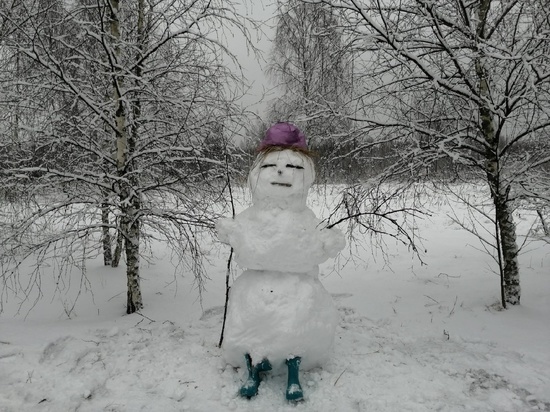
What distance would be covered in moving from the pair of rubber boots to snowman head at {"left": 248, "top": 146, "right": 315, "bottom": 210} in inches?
47.7

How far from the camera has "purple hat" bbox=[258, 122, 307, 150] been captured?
308 centimetres

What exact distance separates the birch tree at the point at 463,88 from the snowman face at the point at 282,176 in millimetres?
1343

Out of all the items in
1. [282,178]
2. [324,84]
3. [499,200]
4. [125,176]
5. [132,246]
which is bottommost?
[132,246]

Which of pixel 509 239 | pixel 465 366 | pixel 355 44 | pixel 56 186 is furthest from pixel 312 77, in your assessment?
pixel 465 366

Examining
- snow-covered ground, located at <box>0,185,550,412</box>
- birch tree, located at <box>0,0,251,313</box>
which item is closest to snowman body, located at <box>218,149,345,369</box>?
snow-covered ground, located at <box>0,185,550,412</box>

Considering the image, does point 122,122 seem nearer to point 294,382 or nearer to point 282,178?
point 282,178

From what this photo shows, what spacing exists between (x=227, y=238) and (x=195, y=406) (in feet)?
4.18

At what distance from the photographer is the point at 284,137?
3.08 metres

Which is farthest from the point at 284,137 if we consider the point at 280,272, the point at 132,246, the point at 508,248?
the point at 508,248

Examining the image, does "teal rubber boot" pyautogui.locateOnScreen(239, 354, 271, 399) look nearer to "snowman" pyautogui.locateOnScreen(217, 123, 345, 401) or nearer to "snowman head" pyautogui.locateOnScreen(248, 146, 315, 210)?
"snowman" pyautogui.locateOnScreen(217, 123, 345, 401)

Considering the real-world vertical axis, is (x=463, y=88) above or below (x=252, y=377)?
above

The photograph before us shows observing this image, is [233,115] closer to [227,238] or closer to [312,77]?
[227,238]

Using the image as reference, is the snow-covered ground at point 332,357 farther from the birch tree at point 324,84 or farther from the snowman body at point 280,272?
the birch tree at point 324,84

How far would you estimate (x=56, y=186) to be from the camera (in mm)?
4098
